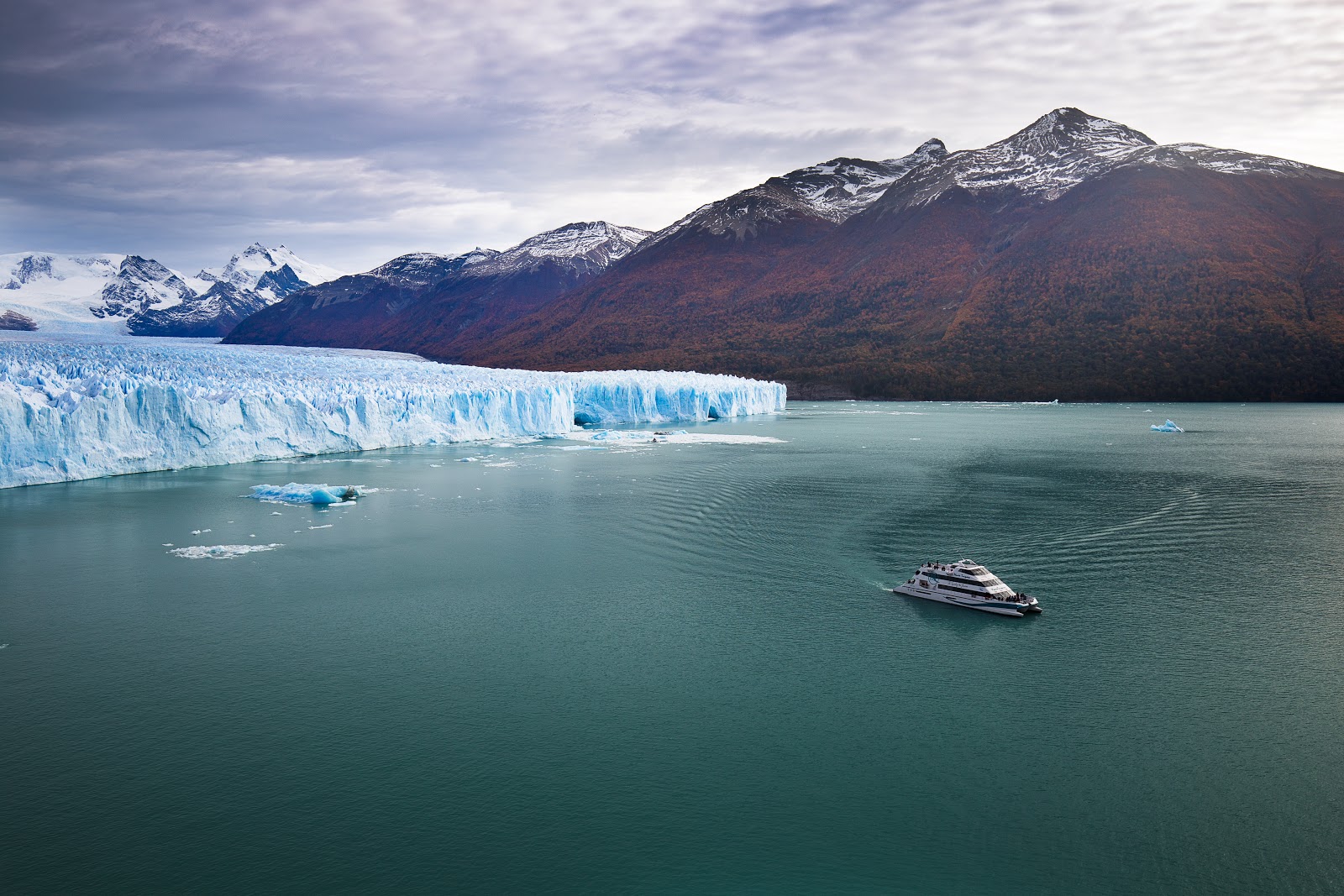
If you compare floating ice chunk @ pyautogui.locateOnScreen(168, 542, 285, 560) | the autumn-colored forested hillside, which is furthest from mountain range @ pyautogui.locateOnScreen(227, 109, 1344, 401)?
floating ice chunk @ pyautogui.locateOnScreen(168, 542, 285, 560)

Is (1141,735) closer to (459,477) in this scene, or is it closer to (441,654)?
(441,654)

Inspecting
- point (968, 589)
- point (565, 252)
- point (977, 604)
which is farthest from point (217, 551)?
point (565, 252)

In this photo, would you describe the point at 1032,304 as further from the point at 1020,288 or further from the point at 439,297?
the point at 439,297

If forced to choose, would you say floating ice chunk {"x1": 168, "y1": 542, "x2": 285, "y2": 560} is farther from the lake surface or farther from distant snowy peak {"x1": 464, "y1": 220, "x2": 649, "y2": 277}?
distant snowy peak {"x1": 464, "y1": 220, "x2": 649, "y2": 277}

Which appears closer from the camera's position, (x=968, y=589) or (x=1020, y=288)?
(x=968, y=589)

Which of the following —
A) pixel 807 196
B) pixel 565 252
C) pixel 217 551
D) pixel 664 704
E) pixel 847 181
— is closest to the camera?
pixel 664 704

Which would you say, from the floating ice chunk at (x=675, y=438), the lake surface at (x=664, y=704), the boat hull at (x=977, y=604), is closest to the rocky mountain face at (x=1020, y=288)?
the floating ice chunk at (x=675, y=438)

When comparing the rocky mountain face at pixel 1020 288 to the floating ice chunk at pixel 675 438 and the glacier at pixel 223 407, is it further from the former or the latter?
the glacier at pixel 223 407

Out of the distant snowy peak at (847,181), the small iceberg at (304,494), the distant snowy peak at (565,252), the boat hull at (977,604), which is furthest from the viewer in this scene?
the distant snowy peak at (565,252)
